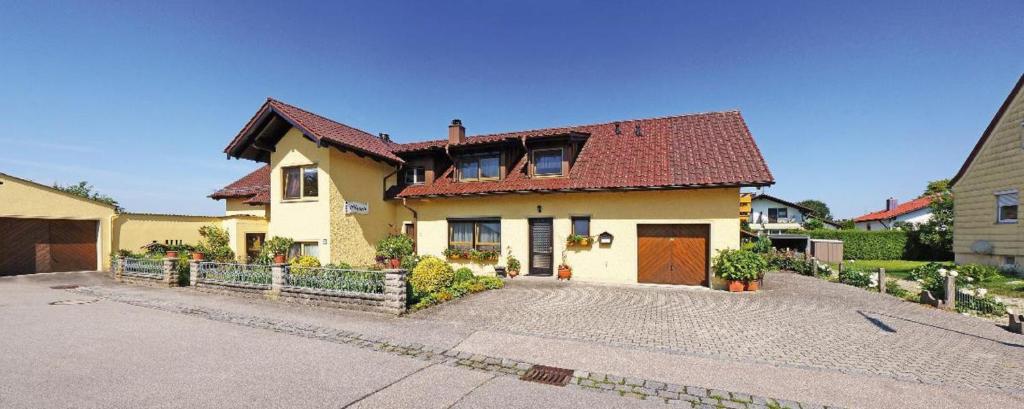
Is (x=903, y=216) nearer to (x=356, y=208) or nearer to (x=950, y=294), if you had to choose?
(x=950, y=294)

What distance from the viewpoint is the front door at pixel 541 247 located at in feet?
47.3

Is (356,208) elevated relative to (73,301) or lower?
elevated

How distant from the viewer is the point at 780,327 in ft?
25.6

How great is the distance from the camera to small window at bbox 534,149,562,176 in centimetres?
1505

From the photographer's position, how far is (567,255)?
1409 centimetres

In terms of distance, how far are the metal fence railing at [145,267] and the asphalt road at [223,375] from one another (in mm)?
6295

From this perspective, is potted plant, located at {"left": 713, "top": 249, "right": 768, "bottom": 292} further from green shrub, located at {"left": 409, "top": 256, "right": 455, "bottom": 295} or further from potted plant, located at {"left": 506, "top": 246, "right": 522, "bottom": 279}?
green shrub, located at {"left": 409, "top": 256, "right": 455, "bottom": 295}

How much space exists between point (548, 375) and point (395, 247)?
11161 millimetres

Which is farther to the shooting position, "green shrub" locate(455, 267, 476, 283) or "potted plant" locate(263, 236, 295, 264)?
"potted plant" locate(263, 236, 295, 264)

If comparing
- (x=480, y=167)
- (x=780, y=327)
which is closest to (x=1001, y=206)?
(x=780, y=327)

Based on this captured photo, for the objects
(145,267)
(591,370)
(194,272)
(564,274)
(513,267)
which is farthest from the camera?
(513,267)

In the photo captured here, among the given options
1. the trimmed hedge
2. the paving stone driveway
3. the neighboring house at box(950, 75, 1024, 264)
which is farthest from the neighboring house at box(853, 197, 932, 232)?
the paving stone driveway

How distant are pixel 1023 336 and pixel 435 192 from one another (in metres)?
15.9

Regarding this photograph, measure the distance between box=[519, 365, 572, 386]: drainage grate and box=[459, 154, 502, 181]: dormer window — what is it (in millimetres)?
10781
